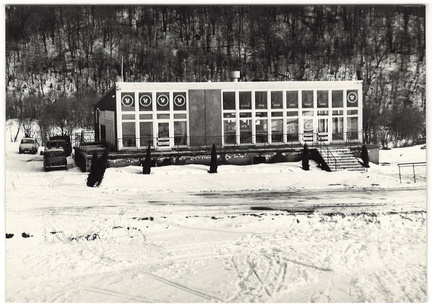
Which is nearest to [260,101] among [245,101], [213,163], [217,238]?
[245,101]

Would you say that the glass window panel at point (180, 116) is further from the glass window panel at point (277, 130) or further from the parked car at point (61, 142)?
the parked car at point (61, 142)

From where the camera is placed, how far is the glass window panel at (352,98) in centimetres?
1942

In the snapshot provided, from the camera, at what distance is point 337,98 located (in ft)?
70.1

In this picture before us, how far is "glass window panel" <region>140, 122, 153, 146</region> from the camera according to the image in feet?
68.5

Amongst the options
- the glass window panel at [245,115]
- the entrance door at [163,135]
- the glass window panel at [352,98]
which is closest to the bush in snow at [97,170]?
the entrance door at [163,135]

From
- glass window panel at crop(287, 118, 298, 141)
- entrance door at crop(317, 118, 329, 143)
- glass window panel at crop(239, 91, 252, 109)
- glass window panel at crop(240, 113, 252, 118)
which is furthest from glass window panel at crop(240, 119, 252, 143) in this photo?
entrance door at crop(317, 118, 329, 143)

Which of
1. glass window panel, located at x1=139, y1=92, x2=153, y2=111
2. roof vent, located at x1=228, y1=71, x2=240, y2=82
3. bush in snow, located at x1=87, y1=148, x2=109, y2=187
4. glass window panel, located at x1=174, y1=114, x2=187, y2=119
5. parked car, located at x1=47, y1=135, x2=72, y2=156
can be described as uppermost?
roof vent, located at x1=228, y1=71, x2=240, y2=82

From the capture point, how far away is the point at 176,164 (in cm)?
1961

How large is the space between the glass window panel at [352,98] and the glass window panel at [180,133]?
6249mm

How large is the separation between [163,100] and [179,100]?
0.63m

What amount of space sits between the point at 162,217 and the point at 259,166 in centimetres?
588

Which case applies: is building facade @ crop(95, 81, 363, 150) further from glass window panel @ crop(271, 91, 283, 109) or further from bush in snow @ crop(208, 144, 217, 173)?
bush in snow @ crop(208, 144, 217, 173)

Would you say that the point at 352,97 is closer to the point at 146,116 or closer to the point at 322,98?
the point at 322,98

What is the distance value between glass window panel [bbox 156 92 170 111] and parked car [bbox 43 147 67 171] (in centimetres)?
417
